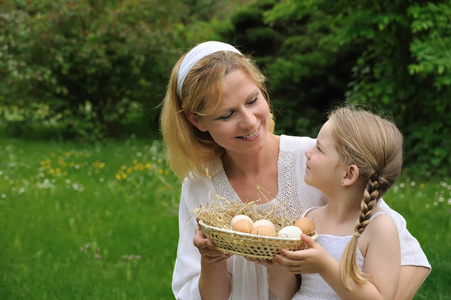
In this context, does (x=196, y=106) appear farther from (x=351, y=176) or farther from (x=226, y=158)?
(x=351, y=176)

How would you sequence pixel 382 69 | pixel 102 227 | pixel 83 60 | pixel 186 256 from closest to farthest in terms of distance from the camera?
pixel 186 256 < pixel 102 227 < pixel 382 69 < pixel 83 60

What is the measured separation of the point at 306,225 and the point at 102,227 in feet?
10.3

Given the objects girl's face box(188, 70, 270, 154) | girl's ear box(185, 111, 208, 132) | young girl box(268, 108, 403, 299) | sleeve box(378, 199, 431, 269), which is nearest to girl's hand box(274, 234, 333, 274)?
young girl box(268, 108, 403, 299)

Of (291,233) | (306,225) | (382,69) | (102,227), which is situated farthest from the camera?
(382,69)

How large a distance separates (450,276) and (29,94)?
24.2 feet

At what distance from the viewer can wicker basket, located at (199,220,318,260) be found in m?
2.04

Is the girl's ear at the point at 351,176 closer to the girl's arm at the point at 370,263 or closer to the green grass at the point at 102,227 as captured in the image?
the girl's arm at the point at 370,263

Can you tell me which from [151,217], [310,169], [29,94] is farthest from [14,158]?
[310,169]

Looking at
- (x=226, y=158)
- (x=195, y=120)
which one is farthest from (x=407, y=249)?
(x=195, y=120)

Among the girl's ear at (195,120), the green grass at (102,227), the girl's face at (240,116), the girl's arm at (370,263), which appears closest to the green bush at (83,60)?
the green grass at (102,227)

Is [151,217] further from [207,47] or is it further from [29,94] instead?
[29,94]

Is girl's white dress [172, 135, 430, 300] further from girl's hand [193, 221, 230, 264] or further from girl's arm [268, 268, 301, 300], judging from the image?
girl's hand [193, 221, 230, 264]

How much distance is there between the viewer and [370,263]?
2.17 meters

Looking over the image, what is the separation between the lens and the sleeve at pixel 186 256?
9.37 ft
